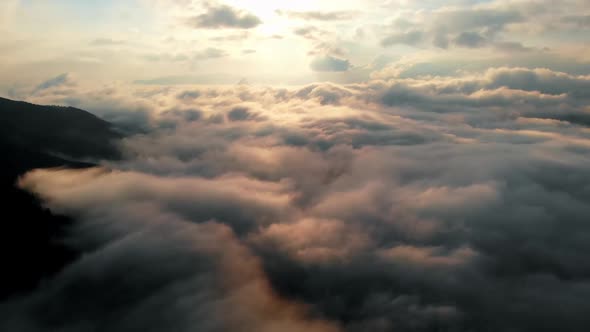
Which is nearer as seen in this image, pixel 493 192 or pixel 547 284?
pixel 547 284

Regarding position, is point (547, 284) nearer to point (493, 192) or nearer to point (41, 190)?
point (493, 192)

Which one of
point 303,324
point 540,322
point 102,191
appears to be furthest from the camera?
point 102,191

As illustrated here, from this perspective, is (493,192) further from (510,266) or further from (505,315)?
(505,315)

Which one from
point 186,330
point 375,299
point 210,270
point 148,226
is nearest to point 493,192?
point 375,299

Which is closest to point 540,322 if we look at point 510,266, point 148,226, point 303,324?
point 510,266

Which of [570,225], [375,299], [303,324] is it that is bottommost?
[303,324]

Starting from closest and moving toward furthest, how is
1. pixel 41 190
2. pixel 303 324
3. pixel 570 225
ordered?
pixel 303 324 → pixel 570 225 → pixel 41 190

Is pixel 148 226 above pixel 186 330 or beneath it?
above

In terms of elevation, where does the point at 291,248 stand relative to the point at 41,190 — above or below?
below

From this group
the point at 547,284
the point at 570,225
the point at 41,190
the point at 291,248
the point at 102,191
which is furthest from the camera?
the point at 102,191
